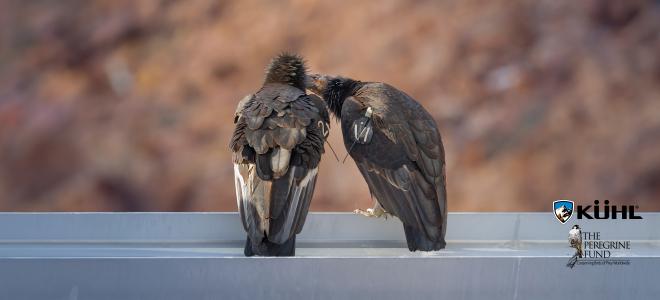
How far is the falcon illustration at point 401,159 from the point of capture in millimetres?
2473

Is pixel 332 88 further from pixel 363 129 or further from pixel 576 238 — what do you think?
pixel 576 238

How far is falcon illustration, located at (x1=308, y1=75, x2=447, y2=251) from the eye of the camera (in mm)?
2473

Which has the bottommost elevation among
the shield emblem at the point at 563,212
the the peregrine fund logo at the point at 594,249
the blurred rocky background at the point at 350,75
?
the the peregrine fund logo at the point at 594,249

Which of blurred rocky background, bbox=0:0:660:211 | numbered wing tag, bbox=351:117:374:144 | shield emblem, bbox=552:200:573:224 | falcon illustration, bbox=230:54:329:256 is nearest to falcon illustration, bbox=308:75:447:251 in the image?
numbered wing tag, bbox=351:117:374:144

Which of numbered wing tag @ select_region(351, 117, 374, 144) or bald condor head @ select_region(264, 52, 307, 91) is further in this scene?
bald condor head @ select_region(264, 52, 307, 91)

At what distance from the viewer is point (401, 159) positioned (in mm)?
2605

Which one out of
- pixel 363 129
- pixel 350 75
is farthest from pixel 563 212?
pixel 350 75

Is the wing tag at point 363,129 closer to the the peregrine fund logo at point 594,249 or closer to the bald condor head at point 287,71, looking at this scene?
the bald condor head at point 287,71

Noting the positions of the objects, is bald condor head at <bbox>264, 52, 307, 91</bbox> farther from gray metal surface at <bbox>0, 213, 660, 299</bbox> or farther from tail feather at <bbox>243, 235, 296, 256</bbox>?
gray metal surface at <bbox>0, 213, 660, 299</bbox>

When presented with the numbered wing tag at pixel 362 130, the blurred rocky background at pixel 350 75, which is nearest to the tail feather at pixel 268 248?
the numbered wing tag at pixel 362 130

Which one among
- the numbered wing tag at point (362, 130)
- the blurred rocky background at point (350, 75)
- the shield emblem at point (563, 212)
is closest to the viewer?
the shield emblem at point (563, 212)

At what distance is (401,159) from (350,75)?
3.41m

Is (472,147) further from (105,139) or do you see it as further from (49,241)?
(49,241)

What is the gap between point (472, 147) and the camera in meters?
5.95
